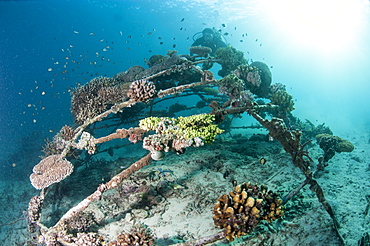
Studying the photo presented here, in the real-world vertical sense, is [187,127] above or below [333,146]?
below

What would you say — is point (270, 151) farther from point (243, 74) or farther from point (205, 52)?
point (205, 52)

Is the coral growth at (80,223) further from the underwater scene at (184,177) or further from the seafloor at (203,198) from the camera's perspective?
the seafloor at (203,198)

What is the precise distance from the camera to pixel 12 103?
3386 inches

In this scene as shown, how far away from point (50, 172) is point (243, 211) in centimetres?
715

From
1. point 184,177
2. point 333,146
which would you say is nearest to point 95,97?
point 184,177

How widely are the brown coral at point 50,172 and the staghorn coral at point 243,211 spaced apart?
6.04m

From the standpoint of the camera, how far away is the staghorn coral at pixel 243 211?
12.5 ft

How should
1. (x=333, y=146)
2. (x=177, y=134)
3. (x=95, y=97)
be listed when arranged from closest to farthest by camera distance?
(x=177, y=134) < (x=95, y=97) < (x=333, y=146)

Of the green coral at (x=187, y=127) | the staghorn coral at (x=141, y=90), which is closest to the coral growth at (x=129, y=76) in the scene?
the staghorn coral at (x=141, y=90)

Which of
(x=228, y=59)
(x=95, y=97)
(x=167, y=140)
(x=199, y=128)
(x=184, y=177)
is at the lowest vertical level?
(x=167, y=140)

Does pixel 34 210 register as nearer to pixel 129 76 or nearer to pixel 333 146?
pixel 129 76

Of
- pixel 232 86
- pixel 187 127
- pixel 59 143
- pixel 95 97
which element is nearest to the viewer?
pixel 187 127

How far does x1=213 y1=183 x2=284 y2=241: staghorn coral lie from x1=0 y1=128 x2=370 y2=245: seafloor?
93 centimetres

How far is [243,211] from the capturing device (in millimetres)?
3867
